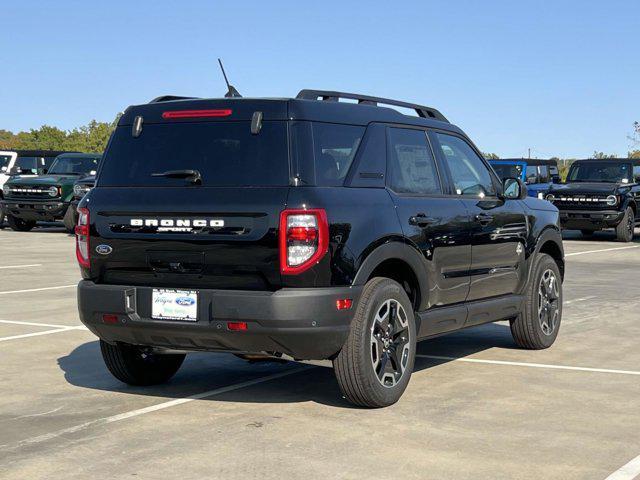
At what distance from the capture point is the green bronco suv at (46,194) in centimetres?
2575

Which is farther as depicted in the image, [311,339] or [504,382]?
[504,382]

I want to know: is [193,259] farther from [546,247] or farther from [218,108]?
[546,247]

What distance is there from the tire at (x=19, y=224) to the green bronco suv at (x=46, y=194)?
26 millimetres

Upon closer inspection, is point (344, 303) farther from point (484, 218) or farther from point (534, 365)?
point (534, 365)

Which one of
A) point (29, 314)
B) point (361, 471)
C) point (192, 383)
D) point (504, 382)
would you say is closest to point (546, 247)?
point (504, 382)

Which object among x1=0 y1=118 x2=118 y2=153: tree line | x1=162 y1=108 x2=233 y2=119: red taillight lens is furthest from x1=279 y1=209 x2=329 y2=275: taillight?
x1=0 y1=118 x2=118 y2=153: tree line

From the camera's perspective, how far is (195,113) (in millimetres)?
6613

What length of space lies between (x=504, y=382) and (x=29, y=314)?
18.2 ft

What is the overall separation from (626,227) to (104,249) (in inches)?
781

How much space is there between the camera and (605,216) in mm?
24328

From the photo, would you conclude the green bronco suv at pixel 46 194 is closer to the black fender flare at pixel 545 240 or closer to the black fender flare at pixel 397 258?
the black fender flare at pixel 545 240

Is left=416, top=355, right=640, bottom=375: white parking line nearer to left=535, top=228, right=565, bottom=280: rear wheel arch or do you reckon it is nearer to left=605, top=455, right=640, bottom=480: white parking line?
left=535, top=228, right=565, bottom=280: rear wheel arch

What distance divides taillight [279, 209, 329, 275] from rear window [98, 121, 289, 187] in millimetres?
266

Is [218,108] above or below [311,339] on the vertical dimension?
above
